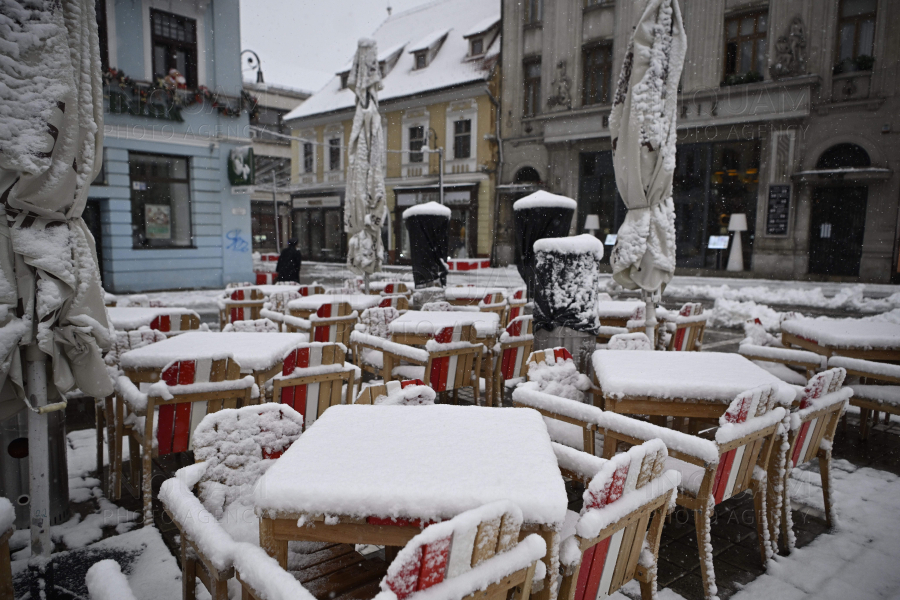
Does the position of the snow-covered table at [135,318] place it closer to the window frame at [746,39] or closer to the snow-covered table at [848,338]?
the snow-covered table at [848,338]

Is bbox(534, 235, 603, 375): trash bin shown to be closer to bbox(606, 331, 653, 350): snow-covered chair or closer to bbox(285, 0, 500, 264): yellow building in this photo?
bbox(606, 331, 653, 350): snow-covered chair

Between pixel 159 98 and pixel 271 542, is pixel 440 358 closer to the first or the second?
pixel 271 542

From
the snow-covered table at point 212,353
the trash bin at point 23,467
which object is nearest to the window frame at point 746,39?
the snow-covered table at point 212,353

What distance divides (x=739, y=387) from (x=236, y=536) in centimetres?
261

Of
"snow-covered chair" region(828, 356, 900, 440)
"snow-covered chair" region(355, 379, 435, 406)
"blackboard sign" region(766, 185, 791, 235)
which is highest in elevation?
"blackboard sign" region(766, 185, 791, 235)

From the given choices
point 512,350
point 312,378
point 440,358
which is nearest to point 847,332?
point 512,350

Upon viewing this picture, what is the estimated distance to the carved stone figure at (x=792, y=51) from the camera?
16844mm

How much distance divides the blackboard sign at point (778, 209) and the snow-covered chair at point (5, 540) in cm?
2021

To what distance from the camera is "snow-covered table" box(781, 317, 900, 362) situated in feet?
14.6

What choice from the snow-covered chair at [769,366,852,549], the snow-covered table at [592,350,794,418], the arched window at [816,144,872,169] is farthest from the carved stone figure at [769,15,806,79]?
the snow-covered chair at [769,366,852,549]

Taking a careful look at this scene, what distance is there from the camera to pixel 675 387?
3.01 metres

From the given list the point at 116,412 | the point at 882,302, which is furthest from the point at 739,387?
the point at 882,302

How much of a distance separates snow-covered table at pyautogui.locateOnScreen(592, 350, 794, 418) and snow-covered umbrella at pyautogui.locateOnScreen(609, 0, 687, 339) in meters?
1.66

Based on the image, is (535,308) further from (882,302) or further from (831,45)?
(831,45)
